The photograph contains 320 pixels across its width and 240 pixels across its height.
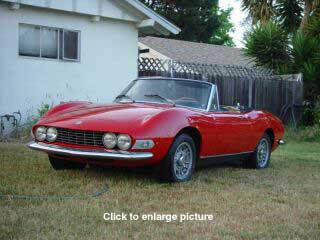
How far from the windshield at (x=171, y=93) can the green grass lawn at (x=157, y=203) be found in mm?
978

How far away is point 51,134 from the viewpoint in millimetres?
6367

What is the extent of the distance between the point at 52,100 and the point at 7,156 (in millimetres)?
5037

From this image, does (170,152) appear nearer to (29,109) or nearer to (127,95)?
(127,95)

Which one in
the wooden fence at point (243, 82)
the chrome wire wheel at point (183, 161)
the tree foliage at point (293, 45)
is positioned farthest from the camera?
the tree foliage at point (293, 45)

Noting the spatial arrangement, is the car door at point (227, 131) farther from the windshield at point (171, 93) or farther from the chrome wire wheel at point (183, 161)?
the chrome wire wheel at point (183, 161)

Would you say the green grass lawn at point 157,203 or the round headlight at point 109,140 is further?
the round headlight at point 109,140

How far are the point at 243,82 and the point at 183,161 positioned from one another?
10563 mm

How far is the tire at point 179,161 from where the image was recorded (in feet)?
20.5

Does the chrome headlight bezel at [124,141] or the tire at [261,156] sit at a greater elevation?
the chrome headlight bezel at [124,141]

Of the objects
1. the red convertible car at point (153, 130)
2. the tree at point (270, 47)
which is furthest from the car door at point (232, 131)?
the tree at point (270, 47)

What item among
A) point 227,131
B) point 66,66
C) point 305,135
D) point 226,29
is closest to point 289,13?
point 305,135

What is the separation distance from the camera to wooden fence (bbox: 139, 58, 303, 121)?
15.0m

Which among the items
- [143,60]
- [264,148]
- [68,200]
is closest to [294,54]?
[143,60]

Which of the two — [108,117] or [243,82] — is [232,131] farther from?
[243,82]
